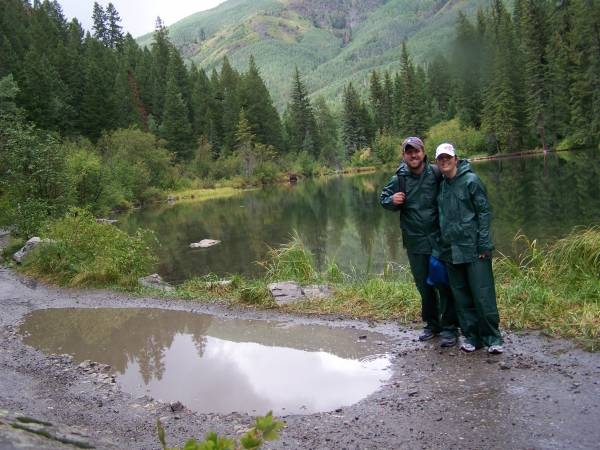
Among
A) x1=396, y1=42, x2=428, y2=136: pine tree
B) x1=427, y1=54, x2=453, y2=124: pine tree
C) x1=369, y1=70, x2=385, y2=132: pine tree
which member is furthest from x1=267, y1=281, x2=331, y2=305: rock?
x1=369, y1=70, x2=385, y2=132: pine tree

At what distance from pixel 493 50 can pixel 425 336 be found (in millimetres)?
65028

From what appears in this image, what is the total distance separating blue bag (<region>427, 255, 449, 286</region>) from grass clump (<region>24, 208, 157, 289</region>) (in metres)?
6.67

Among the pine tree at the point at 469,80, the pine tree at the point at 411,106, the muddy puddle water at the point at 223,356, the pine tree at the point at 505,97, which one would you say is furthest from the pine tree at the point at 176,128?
the muddy puddle water at the point at 223,356

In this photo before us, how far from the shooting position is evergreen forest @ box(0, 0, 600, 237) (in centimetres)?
4744

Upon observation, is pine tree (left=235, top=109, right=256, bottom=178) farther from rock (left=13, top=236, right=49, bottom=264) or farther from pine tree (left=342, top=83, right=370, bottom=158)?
rock (left=13, top=236, right=49, bottom=264)

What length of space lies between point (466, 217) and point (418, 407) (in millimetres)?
1843

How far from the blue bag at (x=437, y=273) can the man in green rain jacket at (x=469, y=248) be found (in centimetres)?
11

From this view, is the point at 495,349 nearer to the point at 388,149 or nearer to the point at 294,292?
the point at 294,292

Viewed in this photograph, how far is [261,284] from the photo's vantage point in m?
8.73

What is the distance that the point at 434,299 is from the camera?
5613 mm

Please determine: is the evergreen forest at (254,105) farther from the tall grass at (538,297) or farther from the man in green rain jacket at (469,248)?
the man in green rain jacket at (469,248)

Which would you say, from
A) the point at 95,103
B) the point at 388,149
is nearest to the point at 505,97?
the point at 388,149

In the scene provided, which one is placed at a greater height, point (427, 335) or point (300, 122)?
point (300, 122)

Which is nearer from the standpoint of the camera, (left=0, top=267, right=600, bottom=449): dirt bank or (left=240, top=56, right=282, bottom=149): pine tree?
(left=0, top=267, right=600, bottom=449): dirt bank
